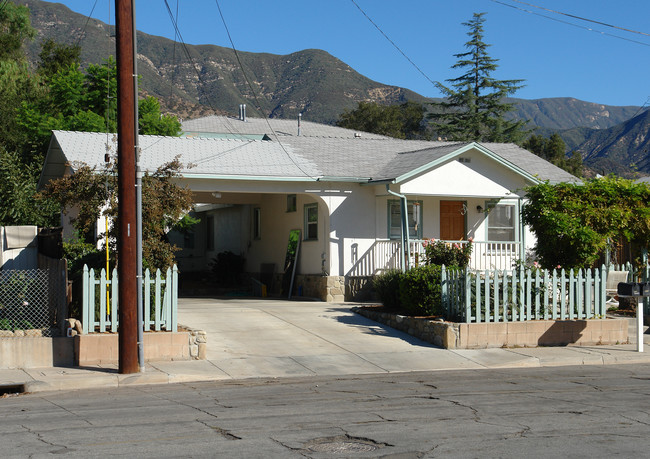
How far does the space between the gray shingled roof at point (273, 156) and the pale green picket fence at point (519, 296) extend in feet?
19.3

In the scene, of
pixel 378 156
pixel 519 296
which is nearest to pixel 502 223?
pixel 378 156

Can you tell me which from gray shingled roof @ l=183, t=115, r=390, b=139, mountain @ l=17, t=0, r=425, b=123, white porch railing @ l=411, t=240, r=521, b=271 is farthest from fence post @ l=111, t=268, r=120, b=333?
mountain @ l=17, t=0, r=425, b=123

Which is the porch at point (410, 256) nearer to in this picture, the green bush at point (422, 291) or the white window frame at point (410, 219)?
the white window frame at point (410, 219)

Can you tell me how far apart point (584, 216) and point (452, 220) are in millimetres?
7452

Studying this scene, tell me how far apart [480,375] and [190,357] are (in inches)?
199

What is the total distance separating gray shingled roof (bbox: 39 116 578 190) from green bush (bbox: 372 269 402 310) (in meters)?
3.59

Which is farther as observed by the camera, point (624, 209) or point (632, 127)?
point (632, 127)

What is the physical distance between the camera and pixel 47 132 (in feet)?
96.0

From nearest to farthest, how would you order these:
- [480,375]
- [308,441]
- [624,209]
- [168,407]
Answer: [308,441]
[168,407]
[480,375]
[624,209]

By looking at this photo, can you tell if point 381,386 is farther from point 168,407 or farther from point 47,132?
point 47,132

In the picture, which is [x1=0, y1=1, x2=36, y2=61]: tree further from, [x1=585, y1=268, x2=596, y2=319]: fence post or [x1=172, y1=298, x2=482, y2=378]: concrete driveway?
[x1=585, y1=268, x2=596, y2=319]: fence post

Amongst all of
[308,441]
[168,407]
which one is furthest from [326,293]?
[308,441]

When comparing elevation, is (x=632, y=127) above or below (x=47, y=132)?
above

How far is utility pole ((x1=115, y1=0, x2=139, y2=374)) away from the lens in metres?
12.1
